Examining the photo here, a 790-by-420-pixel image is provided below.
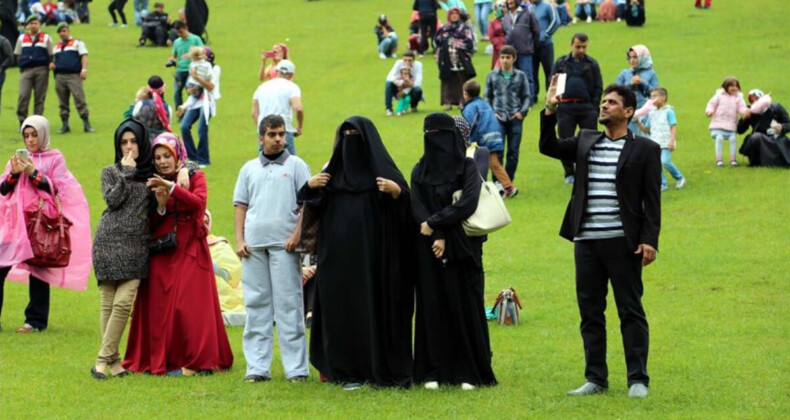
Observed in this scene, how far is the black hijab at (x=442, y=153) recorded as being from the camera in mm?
9414

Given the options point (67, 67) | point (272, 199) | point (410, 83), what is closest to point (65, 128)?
point (67, 67)

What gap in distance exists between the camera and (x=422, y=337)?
9438 mm

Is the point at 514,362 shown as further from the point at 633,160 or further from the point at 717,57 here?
the point at 717,57

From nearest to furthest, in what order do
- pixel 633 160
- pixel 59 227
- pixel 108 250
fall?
1. pixel 633 160
2. pixel 108 250
3. pixel 59 227

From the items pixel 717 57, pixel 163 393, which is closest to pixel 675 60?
pixel 717 57

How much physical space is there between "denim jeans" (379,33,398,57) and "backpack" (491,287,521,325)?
22.7 m

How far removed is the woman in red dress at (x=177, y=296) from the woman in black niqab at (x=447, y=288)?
5.93ft

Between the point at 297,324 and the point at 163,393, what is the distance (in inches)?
44.5

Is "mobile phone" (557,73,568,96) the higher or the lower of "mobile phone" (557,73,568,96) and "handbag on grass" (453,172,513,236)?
the higher

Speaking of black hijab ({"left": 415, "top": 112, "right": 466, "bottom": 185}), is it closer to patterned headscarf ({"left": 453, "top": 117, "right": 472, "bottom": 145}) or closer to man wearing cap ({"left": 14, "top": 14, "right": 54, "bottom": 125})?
patterned headscarf ({"left": 453, "top": 117, "right": 472, "bottom": 145})

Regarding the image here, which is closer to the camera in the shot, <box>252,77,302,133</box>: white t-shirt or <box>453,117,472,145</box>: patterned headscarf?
<box>453,117,472,145</box>: patterned headscarf

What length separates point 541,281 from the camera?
14258 millimetres

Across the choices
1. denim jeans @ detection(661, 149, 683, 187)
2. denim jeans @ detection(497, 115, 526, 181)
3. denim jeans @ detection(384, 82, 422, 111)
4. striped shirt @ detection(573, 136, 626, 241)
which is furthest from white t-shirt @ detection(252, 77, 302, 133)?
striped shirt @ detection(573, 136, 626, 241)

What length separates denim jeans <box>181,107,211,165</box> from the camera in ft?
70.7
